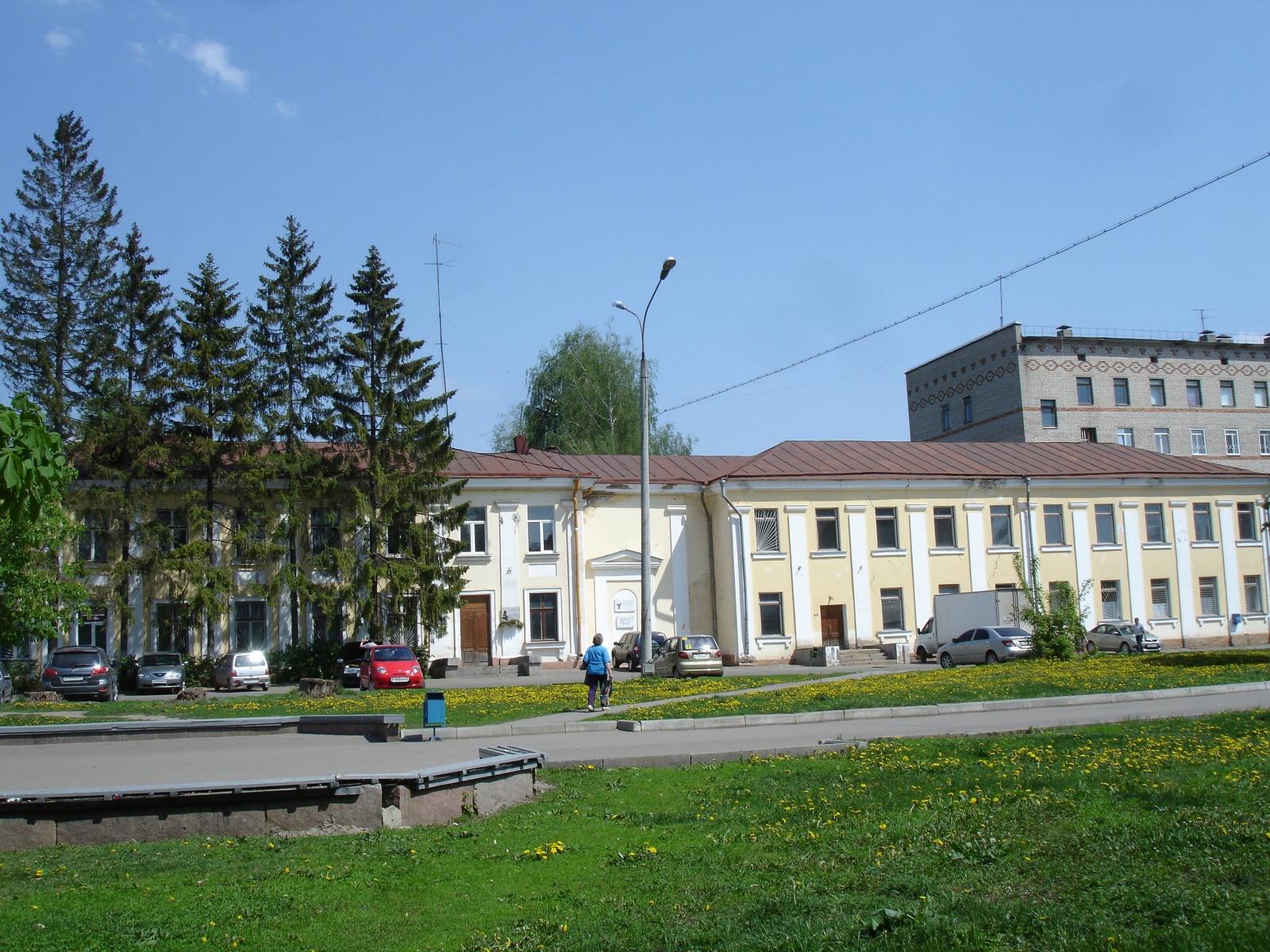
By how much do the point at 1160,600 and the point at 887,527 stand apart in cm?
1438

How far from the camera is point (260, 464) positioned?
41.5 m

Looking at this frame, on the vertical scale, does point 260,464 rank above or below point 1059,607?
above

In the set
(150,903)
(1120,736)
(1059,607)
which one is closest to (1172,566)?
(1059,607)

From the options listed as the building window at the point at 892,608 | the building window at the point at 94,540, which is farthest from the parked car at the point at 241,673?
the building window at the point at 892,608

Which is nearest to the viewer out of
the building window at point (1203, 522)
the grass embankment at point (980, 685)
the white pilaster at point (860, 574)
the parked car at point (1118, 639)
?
the grass embankment at point (980, 685)

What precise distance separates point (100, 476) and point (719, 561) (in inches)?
982

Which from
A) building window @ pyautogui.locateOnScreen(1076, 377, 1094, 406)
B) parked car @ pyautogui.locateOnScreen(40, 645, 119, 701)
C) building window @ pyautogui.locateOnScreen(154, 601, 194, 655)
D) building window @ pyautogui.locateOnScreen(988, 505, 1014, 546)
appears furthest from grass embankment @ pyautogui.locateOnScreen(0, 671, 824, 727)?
building window @ pyautogui.locateOnScreen(1076, 377, 1094, 406)

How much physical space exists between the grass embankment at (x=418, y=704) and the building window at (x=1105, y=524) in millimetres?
24860

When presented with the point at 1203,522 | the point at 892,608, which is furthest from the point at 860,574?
the point at 1203,522

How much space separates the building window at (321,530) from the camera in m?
43.8

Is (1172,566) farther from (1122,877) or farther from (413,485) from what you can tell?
(1122,877)

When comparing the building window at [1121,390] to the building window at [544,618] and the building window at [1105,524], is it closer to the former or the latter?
the building window at [1105,524]

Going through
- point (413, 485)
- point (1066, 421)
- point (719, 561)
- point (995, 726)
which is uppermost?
point (1066, 421)

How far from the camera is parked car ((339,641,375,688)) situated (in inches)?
1409
